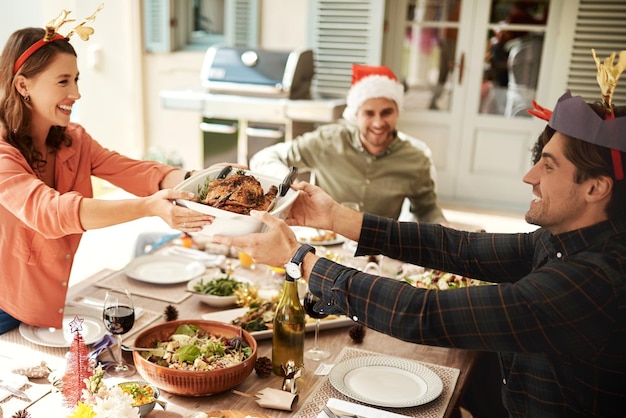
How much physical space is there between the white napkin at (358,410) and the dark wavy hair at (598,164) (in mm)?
631

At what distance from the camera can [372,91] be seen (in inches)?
118

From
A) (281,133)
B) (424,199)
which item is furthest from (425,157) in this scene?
(281,133)

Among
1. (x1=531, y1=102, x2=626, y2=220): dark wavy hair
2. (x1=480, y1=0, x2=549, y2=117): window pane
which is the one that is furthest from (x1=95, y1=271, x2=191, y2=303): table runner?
(x1=480, y1=0, x2=549, y2=117): window pane

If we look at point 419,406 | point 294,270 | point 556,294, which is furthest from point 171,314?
point 556,294

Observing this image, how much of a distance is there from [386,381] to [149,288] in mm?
891

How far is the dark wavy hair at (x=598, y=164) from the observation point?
1296 mm

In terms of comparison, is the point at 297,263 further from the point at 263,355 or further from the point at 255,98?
the point at 255,98

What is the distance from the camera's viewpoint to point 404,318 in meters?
1.32

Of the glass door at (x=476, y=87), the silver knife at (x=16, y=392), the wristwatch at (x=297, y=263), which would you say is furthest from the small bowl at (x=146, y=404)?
the glass door at (x=476, y=87)

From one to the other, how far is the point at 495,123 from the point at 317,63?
1613mm

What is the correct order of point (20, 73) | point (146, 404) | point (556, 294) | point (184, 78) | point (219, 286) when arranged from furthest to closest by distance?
point (184, 78), point (219, 286), point (20, 73), point (146, 404), point (556, 294)

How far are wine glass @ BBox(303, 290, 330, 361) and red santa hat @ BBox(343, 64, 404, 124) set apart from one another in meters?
1.51

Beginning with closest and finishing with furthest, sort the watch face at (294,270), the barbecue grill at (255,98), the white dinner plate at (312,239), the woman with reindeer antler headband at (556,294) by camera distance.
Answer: the woman with reindeer antler headband at (556,294)
the watch face at (294,270)
the white dinner plate at (312,239)
the barbecue grill at (255,98)

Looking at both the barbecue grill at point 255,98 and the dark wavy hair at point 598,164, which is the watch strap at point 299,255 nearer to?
the dark wavy hair at point 598,164
